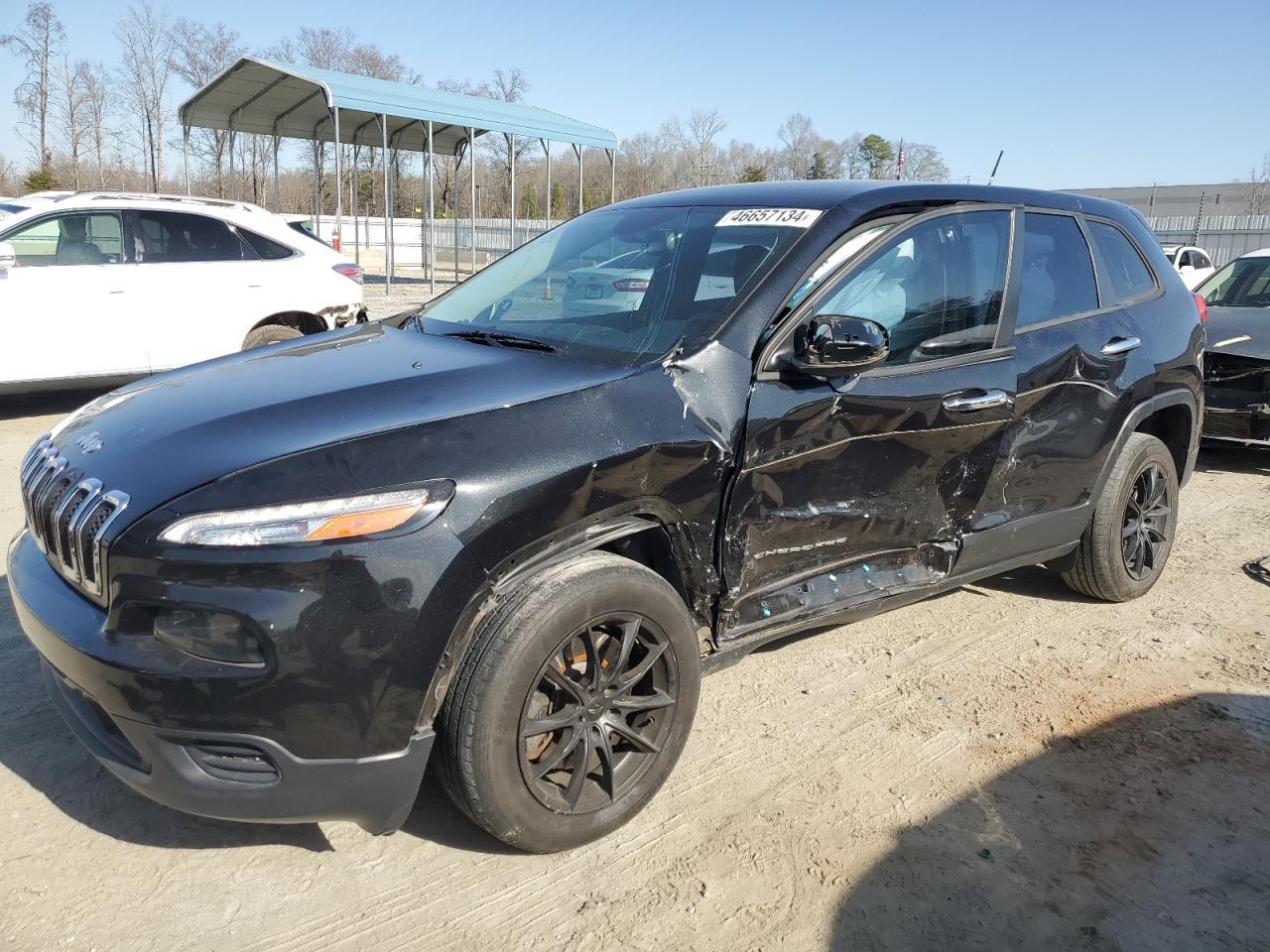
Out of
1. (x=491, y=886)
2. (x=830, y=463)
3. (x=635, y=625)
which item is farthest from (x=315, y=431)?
(x=830, y=463)

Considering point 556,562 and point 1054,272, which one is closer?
point 556,562

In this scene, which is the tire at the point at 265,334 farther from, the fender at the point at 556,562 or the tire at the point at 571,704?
the tire at the point at 571,704

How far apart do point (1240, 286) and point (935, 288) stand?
23.0ft

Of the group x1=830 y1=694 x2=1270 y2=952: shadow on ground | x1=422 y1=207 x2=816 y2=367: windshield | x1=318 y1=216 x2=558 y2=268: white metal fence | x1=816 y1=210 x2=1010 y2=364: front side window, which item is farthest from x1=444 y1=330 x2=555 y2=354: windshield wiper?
x1=318 y1=216 x2=558 y2=268: white metal fence

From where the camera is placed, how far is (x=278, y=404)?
258 centimetres

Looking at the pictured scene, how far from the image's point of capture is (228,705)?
2.13 meters

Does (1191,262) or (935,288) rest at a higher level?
(1191,262)

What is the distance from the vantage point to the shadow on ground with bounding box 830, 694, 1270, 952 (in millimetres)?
2451

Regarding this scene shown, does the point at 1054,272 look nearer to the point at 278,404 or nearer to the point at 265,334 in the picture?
the point at 278,404

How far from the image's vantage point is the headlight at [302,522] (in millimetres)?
2141

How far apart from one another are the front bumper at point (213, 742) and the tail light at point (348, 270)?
22.6 feet

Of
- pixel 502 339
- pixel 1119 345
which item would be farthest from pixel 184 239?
pixel 1119 345

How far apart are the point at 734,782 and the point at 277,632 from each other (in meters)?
1.60

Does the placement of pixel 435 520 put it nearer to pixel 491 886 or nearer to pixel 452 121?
pixel 491 886
